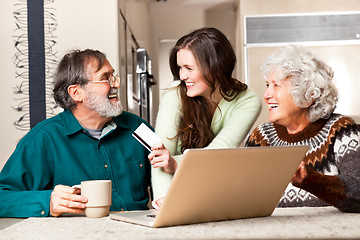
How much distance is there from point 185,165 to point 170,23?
5362 millimetres

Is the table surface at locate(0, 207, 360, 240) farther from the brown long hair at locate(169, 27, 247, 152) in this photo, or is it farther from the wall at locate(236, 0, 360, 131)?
the wall at locate(236, 0, 360, 131)

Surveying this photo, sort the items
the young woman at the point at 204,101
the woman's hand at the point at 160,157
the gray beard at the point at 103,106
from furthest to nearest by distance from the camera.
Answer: the gray beard at the point at 103,106 → the young woman at the point at 204,101 → the woman's hand at the point at 160,157

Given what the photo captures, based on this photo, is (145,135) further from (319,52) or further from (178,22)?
(178,22)

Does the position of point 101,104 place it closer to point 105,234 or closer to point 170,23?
point 105,234

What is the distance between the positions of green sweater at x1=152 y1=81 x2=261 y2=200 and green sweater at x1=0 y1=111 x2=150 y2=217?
0.68ft

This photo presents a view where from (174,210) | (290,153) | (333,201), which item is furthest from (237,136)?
(174,210)

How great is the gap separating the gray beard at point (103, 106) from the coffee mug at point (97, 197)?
0.70m

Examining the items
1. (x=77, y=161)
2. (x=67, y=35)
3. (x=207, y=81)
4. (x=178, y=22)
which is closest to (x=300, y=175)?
(x=207, y=81)

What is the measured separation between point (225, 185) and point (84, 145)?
3.18ft

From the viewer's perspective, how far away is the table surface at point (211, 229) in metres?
0.87

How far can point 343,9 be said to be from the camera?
519 centimetres

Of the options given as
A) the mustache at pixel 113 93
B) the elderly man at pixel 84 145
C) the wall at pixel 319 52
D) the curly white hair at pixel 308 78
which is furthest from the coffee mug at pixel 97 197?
the wall at pixel 319 52

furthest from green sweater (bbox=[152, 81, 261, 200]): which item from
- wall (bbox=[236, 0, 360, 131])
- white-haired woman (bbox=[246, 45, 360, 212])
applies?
wall (bbox=[236, 0, 360, 131])

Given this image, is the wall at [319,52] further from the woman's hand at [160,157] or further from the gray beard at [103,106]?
the woman's hand at [160,157]
